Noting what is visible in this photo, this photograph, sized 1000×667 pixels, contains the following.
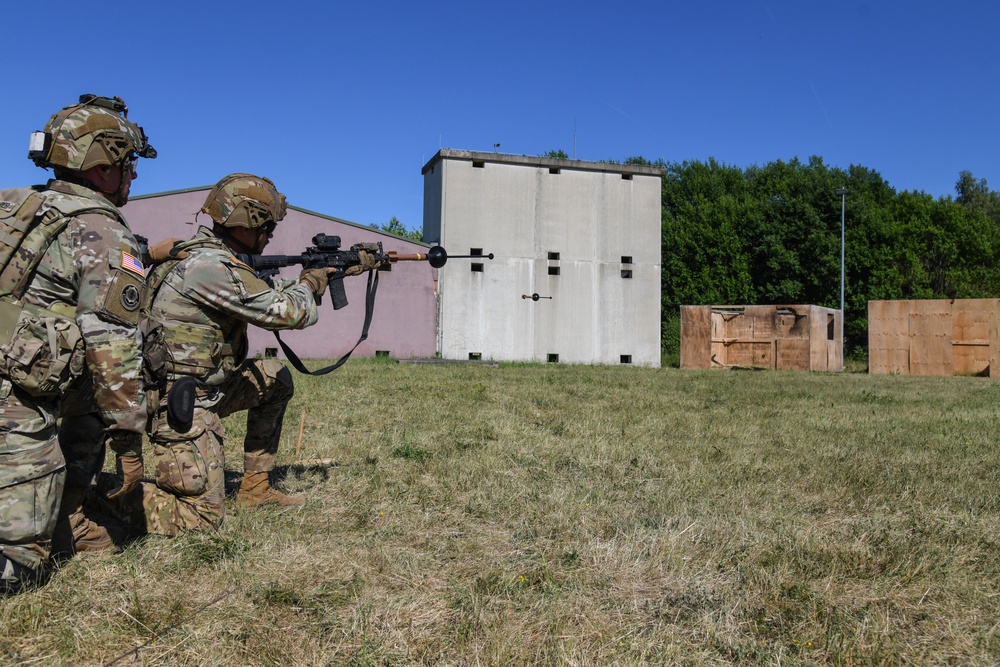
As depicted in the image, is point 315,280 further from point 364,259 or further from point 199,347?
point 199,347

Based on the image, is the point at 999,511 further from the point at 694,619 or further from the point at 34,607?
the point at 34,607

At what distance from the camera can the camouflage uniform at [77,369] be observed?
123 inches

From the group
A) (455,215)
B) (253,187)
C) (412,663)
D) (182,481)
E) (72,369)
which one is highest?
(455,215)

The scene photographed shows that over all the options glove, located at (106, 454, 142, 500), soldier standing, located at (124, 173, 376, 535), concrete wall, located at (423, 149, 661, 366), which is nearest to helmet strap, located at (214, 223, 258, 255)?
soldier standing, located at (124, 173, 376, 535)

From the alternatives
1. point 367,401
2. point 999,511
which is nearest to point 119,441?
point 999,511

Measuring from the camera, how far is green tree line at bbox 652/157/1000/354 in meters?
42.6

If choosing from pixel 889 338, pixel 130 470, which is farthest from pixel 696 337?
pixel 130 470

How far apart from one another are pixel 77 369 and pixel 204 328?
1.01 meters

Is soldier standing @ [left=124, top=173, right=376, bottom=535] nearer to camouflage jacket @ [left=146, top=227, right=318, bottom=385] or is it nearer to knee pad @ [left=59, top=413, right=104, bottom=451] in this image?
camouflage jacket @ [left=146, top=227, right=318, bottom=385]

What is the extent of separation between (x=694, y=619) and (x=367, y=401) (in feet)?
25.4

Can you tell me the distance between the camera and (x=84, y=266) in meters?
3.31

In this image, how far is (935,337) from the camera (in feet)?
74.4

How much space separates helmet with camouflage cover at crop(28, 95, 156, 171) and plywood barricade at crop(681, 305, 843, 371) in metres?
24.0

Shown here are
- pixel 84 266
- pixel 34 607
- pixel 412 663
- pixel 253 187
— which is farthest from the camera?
pixel 253 187
